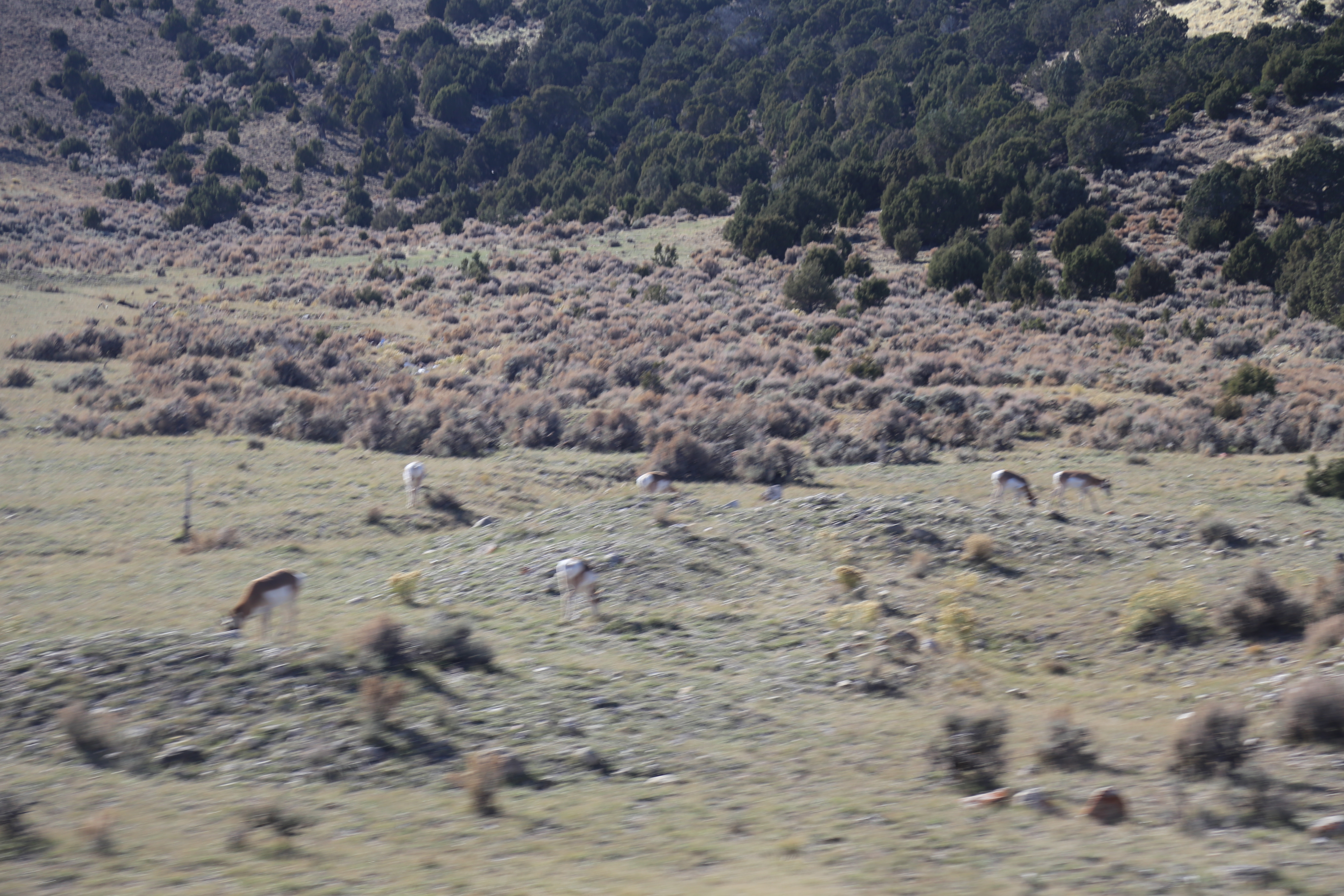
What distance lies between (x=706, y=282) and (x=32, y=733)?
138ft

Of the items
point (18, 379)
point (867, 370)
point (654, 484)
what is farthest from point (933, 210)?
point (654, 484)

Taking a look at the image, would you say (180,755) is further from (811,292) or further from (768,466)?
(811,292)

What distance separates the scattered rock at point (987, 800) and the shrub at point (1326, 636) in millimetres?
3318

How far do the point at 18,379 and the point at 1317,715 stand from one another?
27881mm

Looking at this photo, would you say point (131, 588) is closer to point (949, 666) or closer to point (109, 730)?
point (109, 730)

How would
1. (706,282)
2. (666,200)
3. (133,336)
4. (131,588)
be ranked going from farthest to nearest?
(666,200), (706,282), (133,336), (131,588)

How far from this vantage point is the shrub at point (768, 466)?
17172mm

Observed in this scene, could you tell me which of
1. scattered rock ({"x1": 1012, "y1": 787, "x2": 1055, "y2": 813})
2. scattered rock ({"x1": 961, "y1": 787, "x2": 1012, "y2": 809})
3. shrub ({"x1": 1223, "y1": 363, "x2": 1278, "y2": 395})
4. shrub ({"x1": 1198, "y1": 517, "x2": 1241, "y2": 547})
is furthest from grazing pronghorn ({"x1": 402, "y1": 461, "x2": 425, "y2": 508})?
shrub ({"x1": 1223, "y1": 363, "x2": 1278, "y2": 395})

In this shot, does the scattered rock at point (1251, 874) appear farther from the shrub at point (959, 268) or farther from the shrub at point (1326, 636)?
the shrub at point (959, 268)

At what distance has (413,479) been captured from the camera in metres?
15.1

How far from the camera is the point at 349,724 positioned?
644 centimetres

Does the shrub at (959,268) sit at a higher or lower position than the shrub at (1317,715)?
higher

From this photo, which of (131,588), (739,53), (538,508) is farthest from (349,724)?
(739,53)

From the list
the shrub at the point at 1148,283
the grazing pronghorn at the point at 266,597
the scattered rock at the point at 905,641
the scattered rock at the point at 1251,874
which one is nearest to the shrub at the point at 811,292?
the shrub at the point at 1148,283
